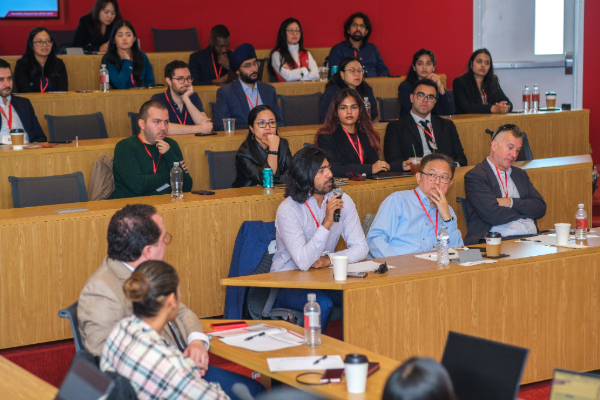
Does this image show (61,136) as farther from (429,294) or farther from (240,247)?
(429,294)

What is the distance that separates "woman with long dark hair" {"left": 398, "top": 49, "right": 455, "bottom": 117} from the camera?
6801mm

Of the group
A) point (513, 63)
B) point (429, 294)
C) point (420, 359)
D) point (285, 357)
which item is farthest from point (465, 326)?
point (513, 63)

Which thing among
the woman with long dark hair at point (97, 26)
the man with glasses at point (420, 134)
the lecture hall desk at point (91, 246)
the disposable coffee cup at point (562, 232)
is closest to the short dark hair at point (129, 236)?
the lecture hall desk at point (91, 246)

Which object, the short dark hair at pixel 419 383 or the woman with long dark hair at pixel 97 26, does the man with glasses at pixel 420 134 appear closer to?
the woman with long dark hair at pixel 97 26

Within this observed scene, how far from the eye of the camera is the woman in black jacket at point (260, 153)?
4.80 metres

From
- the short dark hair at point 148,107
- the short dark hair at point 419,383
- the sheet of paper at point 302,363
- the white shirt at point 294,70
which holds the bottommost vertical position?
the sheet of paper at point 302,363

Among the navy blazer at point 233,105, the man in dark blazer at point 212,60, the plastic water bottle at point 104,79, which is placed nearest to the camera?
the navy blazer at point 233,105

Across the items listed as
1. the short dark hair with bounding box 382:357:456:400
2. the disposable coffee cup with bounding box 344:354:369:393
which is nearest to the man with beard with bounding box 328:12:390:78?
the disposable coffee cup with bounding box 344:354:369:393

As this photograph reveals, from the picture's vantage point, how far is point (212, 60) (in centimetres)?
749

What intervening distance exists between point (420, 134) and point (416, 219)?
1616mm

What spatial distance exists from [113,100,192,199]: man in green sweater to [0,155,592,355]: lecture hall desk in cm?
39

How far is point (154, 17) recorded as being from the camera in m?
8.95

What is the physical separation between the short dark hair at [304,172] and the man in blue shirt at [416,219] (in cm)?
53

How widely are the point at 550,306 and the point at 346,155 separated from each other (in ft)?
6.41
